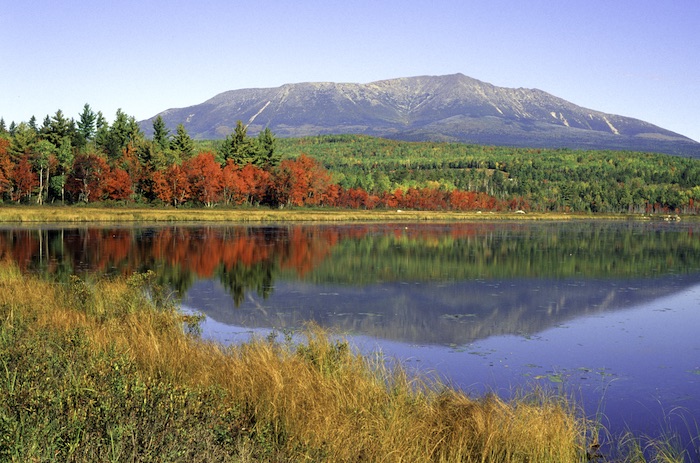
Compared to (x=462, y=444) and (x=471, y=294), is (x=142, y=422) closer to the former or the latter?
(x=462, y=444)

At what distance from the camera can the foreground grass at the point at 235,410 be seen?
7074mm

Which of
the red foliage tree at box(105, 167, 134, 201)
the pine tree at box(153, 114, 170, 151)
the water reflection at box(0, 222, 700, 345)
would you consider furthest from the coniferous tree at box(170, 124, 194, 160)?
the water reflection at box(0, 222, 700, 345)

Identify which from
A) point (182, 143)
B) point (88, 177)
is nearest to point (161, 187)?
point (88, 177)

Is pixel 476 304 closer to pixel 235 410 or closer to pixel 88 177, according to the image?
pixel 235 410

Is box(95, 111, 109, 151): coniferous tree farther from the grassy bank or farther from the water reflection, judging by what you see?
the water reflection

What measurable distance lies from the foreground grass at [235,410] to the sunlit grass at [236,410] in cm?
2

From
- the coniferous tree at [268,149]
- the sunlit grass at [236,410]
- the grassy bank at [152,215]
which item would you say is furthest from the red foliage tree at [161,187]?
the sunlit grass at [236,410]

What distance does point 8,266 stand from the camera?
25609 millimetres

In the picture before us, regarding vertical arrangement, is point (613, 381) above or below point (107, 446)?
below

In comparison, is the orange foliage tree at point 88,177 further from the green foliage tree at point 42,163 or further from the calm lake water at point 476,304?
the calm lake water at point 476,304

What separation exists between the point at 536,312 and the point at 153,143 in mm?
97681

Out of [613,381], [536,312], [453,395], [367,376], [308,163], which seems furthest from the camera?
[308,163]

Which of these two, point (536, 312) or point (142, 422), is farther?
point (536, 312)

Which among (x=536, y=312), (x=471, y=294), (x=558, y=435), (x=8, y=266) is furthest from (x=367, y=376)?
(x=8, y=266)
